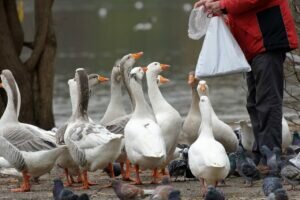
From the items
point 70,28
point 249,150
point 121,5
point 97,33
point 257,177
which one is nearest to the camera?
point 257,177

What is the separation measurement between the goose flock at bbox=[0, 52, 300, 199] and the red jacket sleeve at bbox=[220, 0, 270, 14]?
95cm

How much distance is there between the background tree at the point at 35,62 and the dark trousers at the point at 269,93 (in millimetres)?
6046

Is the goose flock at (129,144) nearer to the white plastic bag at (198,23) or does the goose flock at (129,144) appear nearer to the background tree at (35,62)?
the white plastic bag at (198,23)

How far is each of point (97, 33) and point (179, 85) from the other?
97.7ft

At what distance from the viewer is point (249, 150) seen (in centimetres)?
1118

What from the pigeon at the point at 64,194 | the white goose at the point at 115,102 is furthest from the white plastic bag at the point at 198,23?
the pigeon at the point at 64,194

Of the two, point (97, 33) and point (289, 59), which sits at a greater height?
point (289, 59)

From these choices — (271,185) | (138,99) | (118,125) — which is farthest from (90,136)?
(271,185)

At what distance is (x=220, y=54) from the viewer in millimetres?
10102

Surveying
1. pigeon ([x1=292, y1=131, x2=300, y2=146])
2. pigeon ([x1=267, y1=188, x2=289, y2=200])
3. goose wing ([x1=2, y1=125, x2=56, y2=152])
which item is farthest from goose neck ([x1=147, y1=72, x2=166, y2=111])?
pigeon ([x1=267, y1=188, x2=289, y2=200])

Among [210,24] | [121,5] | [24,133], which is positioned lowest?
[121,5]

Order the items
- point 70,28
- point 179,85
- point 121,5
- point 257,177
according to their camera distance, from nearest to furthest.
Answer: point 257,177
point 179,85
point 70,28
point 121,5

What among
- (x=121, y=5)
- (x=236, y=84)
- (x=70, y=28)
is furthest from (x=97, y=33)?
(x=121, y=5)

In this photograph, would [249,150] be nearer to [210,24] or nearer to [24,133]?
[210,24]
